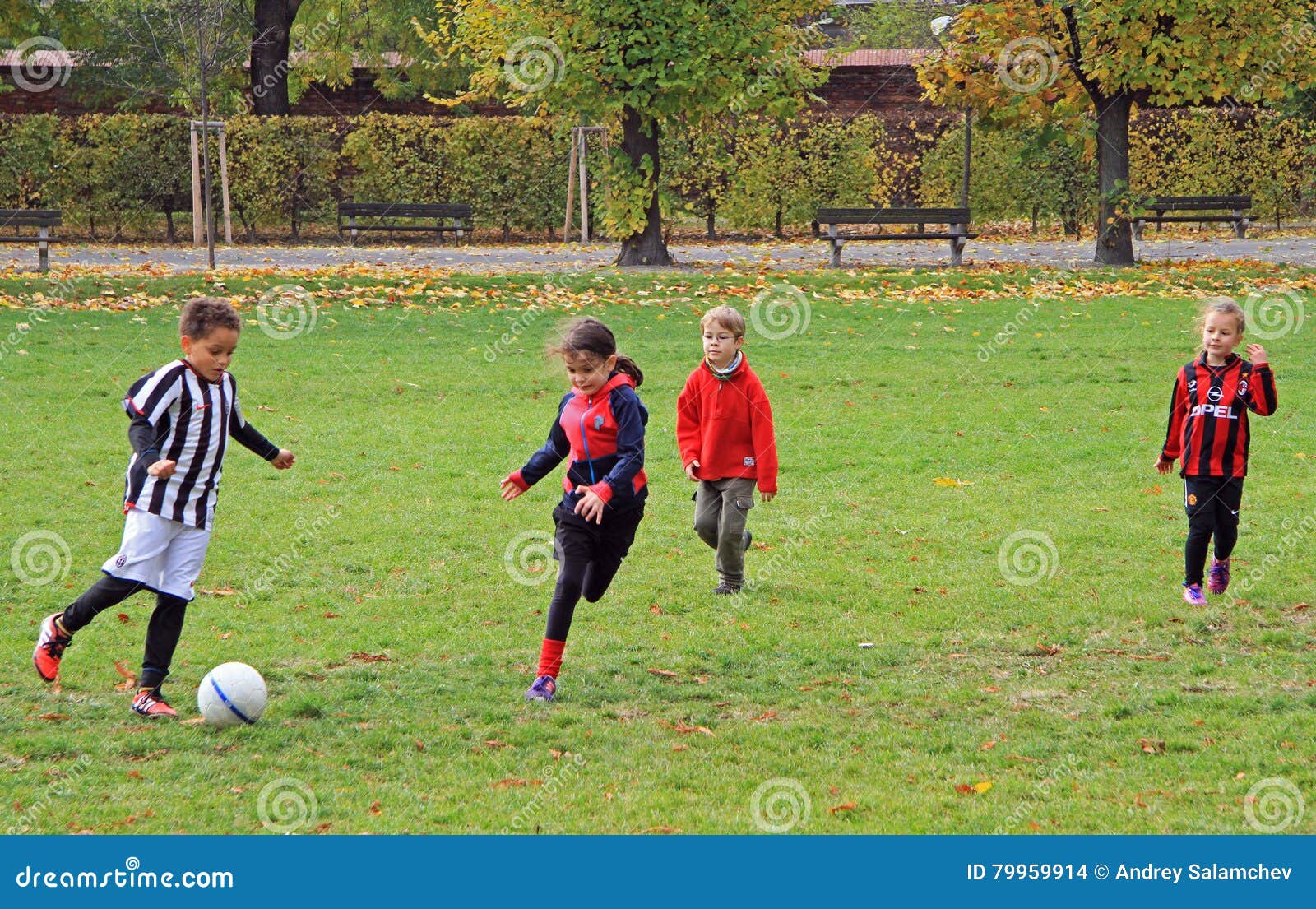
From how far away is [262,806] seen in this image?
4195 mm

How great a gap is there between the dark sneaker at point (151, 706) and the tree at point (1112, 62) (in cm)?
1657

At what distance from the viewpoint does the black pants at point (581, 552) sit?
5.34 metres

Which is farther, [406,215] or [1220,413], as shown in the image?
[406,215]

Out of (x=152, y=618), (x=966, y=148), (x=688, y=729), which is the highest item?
(x=966, y=148)

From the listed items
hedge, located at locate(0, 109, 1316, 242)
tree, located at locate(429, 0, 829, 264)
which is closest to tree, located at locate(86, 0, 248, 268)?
hedge, located at locate(0, 109, 1316, 242)

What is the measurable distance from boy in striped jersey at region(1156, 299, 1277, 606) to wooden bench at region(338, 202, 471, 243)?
742 inches

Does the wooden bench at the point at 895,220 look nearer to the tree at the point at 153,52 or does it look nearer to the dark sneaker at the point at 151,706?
the tree at the point at 153,52

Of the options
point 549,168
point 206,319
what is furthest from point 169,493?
point 549,168

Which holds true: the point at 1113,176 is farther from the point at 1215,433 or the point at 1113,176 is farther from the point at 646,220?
the point at 1215,433

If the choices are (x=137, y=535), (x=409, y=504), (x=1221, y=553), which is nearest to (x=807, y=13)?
(x=409, y=504)

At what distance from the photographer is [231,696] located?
16.0 feet

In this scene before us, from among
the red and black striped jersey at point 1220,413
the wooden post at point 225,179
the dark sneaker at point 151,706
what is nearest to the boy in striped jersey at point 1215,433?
the red and black striped jersey at point 1220,413

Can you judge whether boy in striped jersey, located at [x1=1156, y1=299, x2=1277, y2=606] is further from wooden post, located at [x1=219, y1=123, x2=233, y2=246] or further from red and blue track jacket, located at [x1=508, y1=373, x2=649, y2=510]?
wooden post, located at [x1=219, y1=123, x2=233, y2=246]

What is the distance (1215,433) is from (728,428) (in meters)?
2.30
